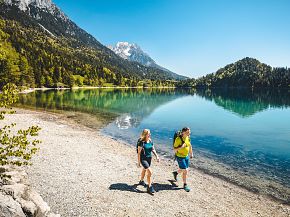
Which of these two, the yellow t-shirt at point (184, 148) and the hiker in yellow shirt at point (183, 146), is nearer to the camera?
the hiker in yellow shirt at point (183, 146)

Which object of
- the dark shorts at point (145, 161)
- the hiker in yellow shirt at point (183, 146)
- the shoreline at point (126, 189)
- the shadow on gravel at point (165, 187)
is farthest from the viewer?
the shadow on gravel at point (165, 187)

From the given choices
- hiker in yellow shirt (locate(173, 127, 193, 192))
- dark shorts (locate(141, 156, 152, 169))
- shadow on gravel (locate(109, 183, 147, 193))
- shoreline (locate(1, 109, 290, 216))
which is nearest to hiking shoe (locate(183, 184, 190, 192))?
shoreline (locate(1, 109, 290, 216))

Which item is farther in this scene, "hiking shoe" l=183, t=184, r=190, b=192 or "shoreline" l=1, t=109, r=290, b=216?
"hiking shoe" l=183, t=184, r=190, b=192

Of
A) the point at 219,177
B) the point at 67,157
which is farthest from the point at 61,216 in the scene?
the point at 219,177

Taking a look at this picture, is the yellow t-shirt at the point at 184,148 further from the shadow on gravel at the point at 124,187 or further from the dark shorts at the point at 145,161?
the shadow on gravel at the point at 124,187

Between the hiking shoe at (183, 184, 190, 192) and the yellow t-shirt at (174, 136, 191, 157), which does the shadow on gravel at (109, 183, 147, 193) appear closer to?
the hiking shoe at (183, 184, 190, 192)

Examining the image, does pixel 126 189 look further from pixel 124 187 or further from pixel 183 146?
pixel 183 146

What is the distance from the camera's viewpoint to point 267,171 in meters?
25.4

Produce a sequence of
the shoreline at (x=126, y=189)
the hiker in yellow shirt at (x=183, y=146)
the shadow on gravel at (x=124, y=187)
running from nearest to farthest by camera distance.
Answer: the shoreline at (x=126, y=189) → the hiker in yellow shirt at (x=183, y=146) → the shadow on gravel at (x=124, y=187)

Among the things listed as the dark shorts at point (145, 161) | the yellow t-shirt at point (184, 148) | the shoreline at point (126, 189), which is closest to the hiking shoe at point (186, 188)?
the shoreline at point (126, 189)

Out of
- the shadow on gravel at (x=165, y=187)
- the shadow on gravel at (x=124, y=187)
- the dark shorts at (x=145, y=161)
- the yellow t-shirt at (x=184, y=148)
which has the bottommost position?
the shadow on gravel at (x=165, y=187)

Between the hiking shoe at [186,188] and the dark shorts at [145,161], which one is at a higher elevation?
the dark shorts at [145,161]

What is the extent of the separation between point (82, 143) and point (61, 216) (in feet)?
54.4

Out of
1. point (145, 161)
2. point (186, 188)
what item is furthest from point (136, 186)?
point (186, 188)
